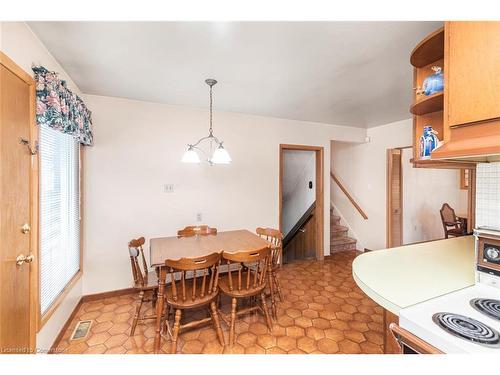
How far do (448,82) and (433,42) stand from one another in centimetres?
45

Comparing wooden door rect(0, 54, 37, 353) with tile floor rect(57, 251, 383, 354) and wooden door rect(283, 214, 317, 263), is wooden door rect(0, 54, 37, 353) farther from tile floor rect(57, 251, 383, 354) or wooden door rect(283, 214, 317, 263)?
wooden door rect(283, 214, 317, 263)

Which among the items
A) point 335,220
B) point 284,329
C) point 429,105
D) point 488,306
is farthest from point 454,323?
point 335,220

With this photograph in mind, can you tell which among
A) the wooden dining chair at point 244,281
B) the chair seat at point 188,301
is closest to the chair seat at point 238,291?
the wooden dining chair at point 244,281

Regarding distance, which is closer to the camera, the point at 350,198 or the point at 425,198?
the point at 425,198

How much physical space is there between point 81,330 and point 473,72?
3.30 m

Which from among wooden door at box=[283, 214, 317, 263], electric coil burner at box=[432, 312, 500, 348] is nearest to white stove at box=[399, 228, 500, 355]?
electric coil burner at box=[432, 312, 500, 348]

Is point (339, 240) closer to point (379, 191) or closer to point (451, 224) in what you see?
point (379, 191)

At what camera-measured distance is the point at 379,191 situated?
412 centimetres

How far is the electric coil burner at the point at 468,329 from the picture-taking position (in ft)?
2.30

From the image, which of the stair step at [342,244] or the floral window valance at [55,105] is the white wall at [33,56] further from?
the stair step at [342,244]

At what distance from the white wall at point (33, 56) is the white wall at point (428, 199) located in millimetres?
5317

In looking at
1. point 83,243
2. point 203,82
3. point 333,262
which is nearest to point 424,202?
point 333,262

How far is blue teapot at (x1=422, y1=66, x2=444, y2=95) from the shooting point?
1.29 metres

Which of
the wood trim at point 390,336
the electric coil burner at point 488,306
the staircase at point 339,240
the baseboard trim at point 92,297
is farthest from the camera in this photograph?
the staircase at point 339,240
